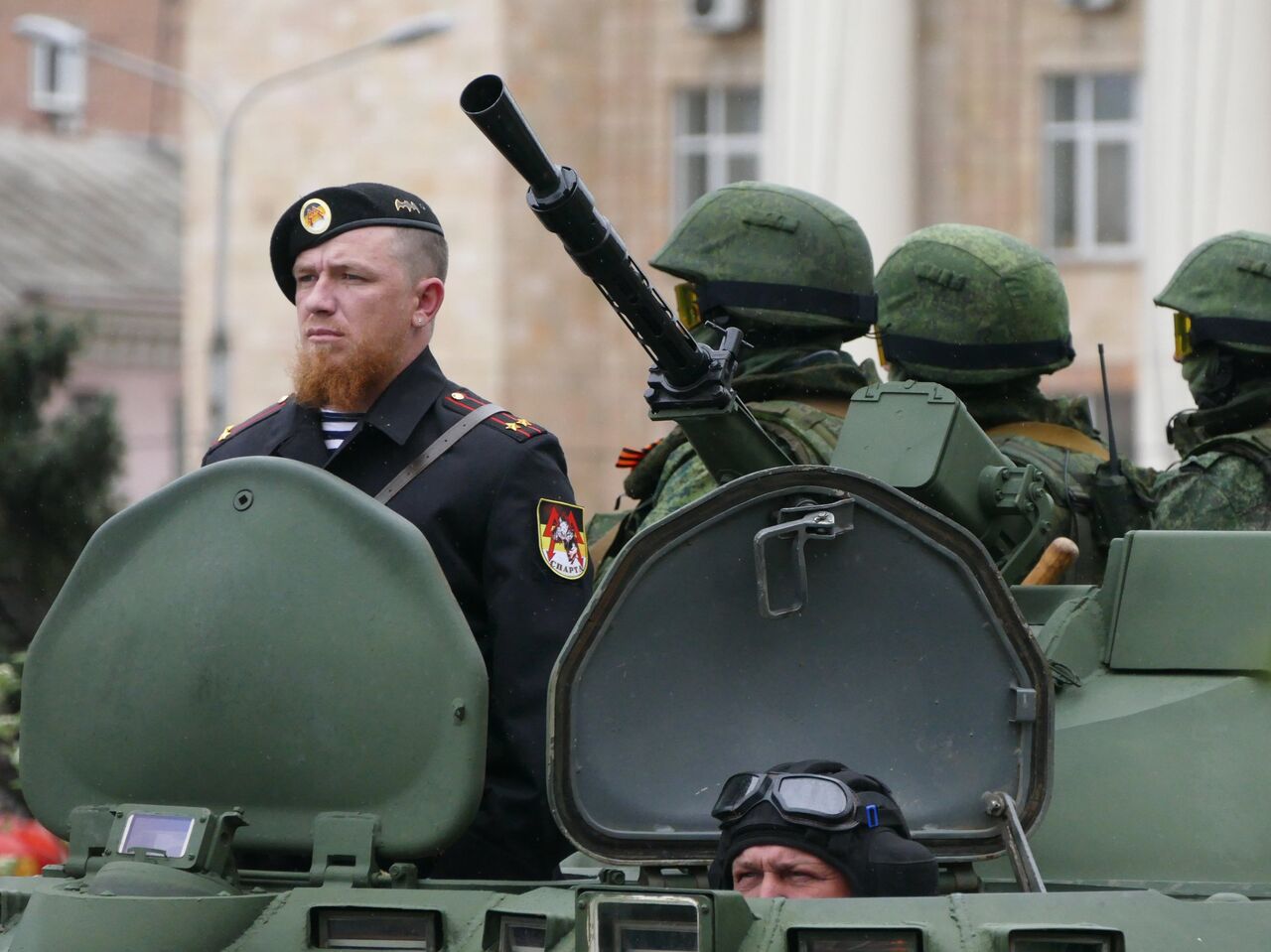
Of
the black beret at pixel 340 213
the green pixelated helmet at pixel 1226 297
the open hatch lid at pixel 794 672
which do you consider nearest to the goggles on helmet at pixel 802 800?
the open hatch lid at pixel 794 672

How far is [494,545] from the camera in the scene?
461cm

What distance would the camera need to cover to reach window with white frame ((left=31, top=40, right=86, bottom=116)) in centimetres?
4516

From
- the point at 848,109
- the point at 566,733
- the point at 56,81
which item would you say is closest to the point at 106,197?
the point at 56,81

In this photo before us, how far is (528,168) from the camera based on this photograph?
4352 mm

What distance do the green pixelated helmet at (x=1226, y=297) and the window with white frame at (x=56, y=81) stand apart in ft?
132

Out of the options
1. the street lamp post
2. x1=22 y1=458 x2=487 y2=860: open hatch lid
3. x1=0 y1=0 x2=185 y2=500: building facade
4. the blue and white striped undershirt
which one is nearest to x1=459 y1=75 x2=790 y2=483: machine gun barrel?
the blue and white striped undershirt

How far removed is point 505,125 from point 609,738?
3.21 ft

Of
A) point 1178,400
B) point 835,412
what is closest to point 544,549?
point 835,412

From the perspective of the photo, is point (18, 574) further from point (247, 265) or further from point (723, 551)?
point (247, 265)

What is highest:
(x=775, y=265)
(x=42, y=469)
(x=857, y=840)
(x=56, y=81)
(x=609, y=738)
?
(x=56, y=81)

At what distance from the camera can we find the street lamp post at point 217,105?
85.9 ft

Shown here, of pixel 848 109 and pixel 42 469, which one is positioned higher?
pixel 848 109

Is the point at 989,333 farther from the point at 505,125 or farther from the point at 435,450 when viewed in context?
the point at 505,125

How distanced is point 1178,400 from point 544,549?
47.5ft
